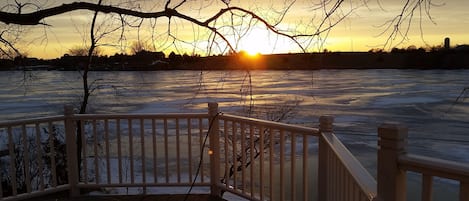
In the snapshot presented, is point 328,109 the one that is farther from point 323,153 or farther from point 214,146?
point 323,153

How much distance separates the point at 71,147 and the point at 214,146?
4.65 feet

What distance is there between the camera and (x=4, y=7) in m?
3.18

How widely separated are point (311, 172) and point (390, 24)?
8.61 m

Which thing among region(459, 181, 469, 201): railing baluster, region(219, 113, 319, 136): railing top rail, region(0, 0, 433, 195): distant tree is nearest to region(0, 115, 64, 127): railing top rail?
region(0, 0, 433, 195): distant tree

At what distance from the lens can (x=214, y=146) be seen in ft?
14.1

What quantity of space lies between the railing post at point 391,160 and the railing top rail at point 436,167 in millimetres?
28

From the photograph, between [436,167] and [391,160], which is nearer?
[436,167]

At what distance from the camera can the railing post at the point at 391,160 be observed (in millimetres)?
1328

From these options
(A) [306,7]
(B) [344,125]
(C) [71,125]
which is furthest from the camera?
(B) [344,125]

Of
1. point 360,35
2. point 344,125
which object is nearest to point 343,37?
point 360,35

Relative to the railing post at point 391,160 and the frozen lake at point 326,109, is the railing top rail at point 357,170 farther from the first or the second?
the frozen lake at point 326,109

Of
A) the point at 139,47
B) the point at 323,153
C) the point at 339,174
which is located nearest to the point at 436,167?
the point at 339,174

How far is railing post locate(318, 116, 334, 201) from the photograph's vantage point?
2684mm

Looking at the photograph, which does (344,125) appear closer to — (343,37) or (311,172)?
(311,172)
